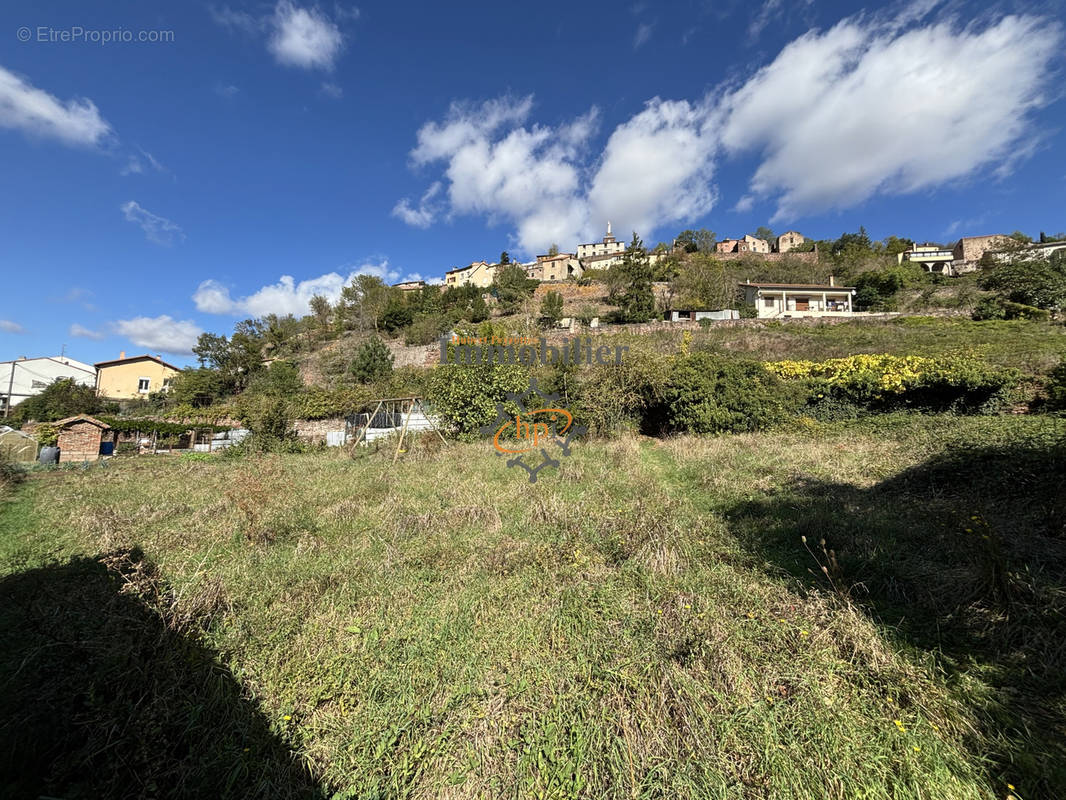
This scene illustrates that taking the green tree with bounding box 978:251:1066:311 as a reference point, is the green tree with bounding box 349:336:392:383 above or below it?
below

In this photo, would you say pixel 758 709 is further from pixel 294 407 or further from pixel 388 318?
pixel 388 318

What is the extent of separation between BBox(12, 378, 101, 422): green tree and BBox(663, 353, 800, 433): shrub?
3501 centimetres

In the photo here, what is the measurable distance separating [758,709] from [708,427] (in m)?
11.3

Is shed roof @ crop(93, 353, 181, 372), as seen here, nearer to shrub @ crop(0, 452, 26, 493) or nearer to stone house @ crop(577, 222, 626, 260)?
shrub @ crop(0, 452, 26, 493)

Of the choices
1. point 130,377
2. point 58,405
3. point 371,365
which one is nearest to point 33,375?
point 130,377

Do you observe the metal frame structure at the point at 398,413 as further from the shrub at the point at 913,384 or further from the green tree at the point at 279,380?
the shrub at the point at 913,384

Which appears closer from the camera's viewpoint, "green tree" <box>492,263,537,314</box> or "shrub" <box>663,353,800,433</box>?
"shrub" <box>663,353,800,433</box>

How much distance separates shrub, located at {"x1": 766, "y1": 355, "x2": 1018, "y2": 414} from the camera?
10.1 metres

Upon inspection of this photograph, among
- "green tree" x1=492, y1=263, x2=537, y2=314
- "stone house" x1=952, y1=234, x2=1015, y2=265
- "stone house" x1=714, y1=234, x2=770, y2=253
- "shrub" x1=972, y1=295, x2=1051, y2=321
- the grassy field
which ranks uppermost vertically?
"stone house" x1=714, y1=234, x2=770, y2=253

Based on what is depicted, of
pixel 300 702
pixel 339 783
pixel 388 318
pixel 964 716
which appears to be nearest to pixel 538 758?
pixel 339 783

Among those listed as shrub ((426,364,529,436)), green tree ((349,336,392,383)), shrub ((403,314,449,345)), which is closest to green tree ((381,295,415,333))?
shrub ((403,314,449,345))

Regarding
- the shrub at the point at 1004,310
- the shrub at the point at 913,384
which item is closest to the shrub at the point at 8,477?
the shrub at the point at 913,384

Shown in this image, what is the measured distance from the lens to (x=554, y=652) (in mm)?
2719

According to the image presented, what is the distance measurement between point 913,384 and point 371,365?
2531 centimetres
